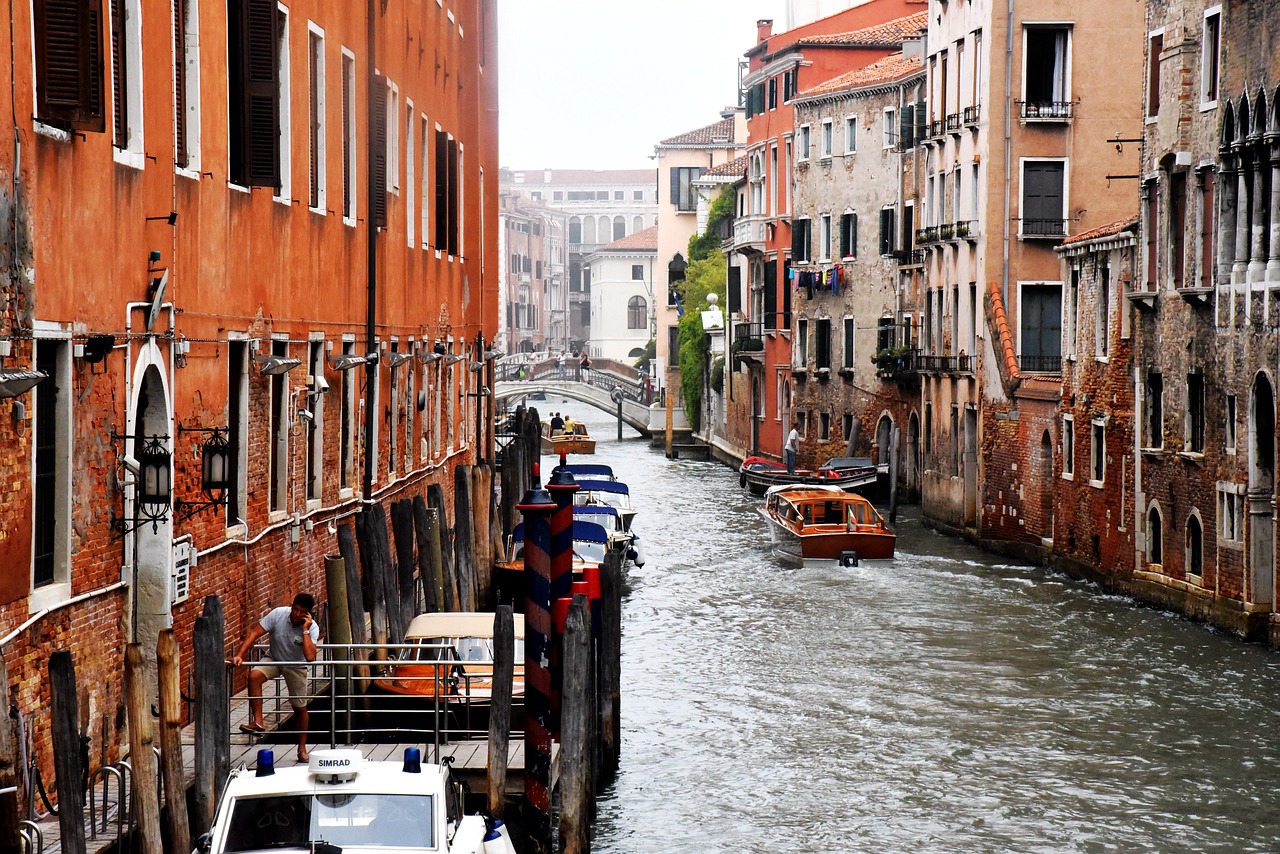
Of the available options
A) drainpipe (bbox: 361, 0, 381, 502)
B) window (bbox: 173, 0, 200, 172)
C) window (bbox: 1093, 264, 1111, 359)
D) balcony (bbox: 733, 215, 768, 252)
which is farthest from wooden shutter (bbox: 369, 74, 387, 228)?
balcony (bbox: 733, 215, 768, 252)

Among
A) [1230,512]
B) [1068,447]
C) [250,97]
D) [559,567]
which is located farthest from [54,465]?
[1068,447]

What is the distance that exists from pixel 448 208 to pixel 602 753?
11.6 m

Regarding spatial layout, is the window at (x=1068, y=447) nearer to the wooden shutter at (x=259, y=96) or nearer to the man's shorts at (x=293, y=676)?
the wooden shutter at (x=259, y=96)

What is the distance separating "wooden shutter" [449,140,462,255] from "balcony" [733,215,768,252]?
80.3 ft

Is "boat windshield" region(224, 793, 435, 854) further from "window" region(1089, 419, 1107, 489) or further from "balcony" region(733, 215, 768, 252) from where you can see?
"balcony" region(733, 215, 768, 252)

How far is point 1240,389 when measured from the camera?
70.0ft

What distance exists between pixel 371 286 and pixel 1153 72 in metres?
11.7

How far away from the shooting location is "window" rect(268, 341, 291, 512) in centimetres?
1523

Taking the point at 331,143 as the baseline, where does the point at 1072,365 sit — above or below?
below

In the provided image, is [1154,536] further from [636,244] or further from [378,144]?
[636,244]

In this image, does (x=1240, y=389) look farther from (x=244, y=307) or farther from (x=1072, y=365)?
(x=244, y=307)

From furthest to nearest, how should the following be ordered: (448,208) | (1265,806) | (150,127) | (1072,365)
Result: (1072,365) < (448,208) < (1265,806) < (150,127)

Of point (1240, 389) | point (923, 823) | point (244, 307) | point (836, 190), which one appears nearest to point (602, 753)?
point (923, 823)

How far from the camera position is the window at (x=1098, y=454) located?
2652 centimetres
